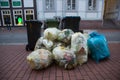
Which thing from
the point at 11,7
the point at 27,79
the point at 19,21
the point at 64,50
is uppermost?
the point at 11,7

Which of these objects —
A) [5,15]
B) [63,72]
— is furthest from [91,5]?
[63,72]

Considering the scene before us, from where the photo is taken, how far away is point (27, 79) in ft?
10.3

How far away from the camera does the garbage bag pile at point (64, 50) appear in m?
3.48

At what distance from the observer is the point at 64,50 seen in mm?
3684

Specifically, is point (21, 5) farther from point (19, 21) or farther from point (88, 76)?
point (88, 76)

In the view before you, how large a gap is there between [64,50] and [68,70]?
546mm

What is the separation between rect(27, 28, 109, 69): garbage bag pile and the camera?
11.4 ft

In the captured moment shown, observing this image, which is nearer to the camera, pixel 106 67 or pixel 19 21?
pixel 106 67

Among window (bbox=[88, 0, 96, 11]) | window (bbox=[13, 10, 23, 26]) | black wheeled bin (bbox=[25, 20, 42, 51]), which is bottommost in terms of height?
black wheeled bin (bbox=[25, 20, 42, 51])

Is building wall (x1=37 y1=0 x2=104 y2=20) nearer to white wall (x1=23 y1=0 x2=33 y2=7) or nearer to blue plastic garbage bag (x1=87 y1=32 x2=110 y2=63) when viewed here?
white wall (x1=23 y1=0 x2=33 y2=7)

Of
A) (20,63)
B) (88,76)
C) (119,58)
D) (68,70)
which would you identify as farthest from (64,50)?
(119,58)

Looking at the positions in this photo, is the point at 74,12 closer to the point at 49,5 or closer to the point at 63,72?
the point at 49,5

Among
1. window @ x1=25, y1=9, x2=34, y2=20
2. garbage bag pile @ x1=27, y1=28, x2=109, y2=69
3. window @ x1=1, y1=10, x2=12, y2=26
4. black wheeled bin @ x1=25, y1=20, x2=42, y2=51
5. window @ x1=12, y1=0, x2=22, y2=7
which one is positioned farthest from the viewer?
window @ x1=1, y1=10, x2=12, y2=26

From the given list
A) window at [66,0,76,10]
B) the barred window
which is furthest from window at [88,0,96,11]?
window at [66,0,76,10]
